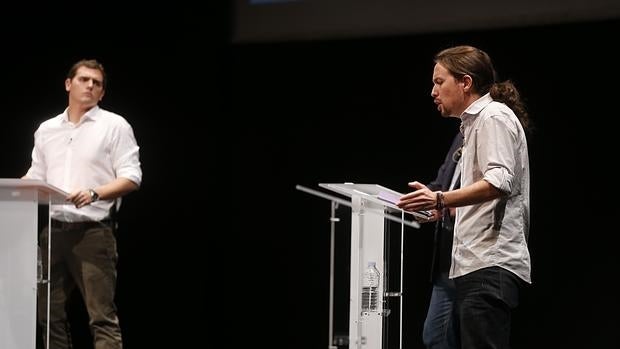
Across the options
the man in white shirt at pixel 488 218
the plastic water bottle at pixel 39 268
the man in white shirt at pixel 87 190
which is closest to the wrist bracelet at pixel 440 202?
the man in white shirt at pixel 488 218

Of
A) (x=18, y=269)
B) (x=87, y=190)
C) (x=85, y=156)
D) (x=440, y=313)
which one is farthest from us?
(x=85, y=156)

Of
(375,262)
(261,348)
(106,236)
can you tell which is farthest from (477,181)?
(261,348)

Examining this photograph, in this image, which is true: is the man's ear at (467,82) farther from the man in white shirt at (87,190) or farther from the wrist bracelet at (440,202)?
the man in white shirt at (87,190)

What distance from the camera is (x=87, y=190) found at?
3.34 metres

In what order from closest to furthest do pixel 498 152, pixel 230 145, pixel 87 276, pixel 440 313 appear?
pixel 498 152 < pixel 440 313 < pixel 87 276 < pixel 230 145

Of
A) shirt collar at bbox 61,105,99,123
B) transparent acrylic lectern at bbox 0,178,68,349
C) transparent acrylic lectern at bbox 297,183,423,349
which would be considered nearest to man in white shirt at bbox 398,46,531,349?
transparent acrylic lectern at bbox 297,183,423,349

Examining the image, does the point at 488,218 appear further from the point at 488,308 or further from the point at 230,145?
the point at 230,145

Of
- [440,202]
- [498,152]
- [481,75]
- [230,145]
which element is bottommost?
[440,202]

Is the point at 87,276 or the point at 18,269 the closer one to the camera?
the point at 18,269

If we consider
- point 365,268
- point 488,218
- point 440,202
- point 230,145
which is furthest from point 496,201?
point 230,145

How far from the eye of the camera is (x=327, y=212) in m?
4.69

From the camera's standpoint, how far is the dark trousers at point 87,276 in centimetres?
347

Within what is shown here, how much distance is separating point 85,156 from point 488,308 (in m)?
1.93

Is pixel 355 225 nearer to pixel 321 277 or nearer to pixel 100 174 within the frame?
pixel 100 174
